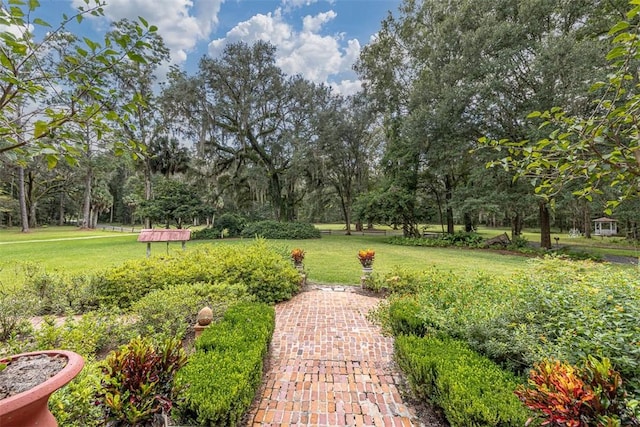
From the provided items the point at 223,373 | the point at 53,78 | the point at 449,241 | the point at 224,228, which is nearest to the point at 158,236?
the point at 223,373

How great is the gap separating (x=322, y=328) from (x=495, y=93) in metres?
12.3

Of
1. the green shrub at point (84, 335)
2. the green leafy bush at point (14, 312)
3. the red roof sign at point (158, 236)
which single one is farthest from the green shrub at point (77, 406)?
the red roof sign at point (158, 236)

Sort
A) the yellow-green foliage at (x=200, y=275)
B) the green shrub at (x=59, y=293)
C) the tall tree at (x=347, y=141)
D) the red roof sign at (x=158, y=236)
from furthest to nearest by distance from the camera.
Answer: the tall tree at (x=347, y=141) < the red roof sign at (x=158, y=236) < the yellow-green foliage at (x=200, y=275) < the green shrub at (x=59, y=293)

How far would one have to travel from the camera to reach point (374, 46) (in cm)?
1636

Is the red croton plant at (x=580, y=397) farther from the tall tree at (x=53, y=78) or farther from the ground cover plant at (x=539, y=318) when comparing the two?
the tall tree at (x=53, y=78)

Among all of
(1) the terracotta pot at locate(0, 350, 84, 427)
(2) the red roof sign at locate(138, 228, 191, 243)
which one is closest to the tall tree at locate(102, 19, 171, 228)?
(1) the terracotta pot at locate(0, 350, 84, 427)

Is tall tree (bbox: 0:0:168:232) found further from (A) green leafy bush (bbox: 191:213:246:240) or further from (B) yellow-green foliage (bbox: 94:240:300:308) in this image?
(A) green leafy bush (bbox: 191:213:246:240)

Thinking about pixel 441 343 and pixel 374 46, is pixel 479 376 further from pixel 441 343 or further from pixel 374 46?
pixel 374 46

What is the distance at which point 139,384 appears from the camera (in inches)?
66.2

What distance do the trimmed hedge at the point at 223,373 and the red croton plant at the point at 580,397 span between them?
1.83 m

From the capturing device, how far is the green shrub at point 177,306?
3348 mm

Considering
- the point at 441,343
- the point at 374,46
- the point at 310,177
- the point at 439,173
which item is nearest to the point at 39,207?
the point at 310,177

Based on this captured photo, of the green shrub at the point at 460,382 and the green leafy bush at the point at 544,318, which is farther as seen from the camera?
the green leafy bush at the point at 544,318

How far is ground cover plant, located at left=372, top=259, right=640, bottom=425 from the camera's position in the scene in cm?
182
